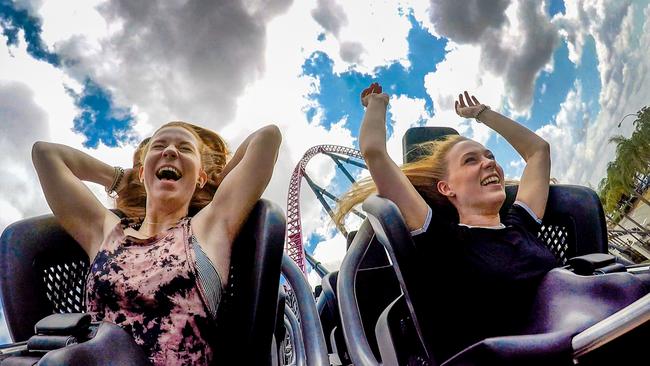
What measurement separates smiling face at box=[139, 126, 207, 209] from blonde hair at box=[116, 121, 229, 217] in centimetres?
10

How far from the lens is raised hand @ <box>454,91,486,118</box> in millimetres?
1830

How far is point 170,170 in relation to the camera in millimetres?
1265

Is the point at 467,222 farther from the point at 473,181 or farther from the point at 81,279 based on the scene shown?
the point at 81,279

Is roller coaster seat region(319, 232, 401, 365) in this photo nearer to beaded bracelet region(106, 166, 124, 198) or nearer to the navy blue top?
the navy blue top

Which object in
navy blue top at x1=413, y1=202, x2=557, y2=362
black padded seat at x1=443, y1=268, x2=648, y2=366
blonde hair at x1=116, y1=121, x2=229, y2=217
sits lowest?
black padded seat at x1=443, y1=268, x2=648, y2=366

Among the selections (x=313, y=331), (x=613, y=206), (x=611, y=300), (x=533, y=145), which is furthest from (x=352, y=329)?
(x=613, y=206)

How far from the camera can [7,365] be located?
0.71 meters

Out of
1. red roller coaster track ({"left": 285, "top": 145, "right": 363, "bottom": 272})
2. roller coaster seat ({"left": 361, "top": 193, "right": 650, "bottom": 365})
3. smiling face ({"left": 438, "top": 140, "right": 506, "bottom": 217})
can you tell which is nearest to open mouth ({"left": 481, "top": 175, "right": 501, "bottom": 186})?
smiling face ({"left": 438, "top": 140, "right": 506, "bottom": 217})

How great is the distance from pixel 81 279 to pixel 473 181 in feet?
4.01

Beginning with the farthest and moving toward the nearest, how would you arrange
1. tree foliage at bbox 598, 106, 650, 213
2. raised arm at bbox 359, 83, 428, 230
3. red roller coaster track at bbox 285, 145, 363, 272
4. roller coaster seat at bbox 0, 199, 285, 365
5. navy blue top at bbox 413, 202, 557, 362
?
tree foliage at bbox 598, 106, 650, 213, red roller coaster track at bbox 285, 145, 363, 272, raised arm at bbox 359, 83, 428, 230, navy blue top at bbox 413, 202, 557, 362, roller coaster seat at bbox 0, 199, 285, 365

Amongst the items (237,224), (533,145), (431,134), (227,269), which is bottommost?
(227,269)

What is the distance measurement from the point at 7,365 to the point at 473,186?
1294mm

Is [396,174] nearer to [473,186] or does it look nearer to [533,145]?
[473,186]

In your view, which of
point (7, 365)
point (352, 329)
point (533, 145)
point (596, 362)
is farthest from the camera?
point (533, 145)
